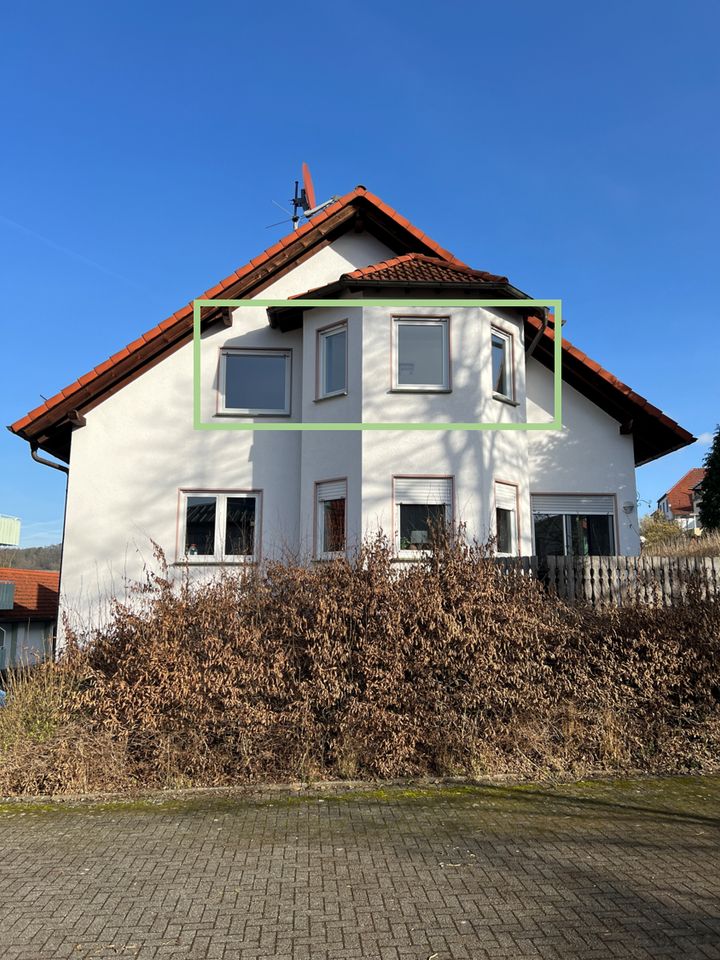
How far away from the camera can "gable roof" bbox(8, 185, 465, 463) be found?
44.3 feet

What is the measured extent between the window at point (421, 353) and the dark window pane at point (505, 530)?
103 inches

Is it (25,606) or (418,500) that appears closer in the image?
(418,500)

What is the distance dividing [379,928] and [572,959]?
1086 mm

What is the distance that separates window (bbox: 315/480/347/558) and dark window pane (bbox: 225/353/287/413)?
82.0 inches

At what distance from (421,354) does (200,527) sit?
5338 millimetres

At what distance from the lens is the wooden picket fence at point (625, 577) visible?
8289 millimetres

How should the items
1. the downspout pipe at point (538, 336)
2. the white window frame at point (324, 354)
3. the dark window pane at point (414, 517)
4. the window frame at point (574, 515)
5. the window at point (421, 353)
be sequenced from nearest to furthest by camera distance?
the dark window pane at point (414, 517) < the window at point (421, 353) < the downspout pipe at point (538, 336) < the white window frame at point (324, 354) < the window frame at point (574, 515)

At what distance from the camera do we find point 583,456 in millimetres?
14500

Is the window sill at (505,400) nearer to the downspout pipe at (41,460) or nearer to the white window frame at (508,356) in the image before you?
the white window frame at (508,356)

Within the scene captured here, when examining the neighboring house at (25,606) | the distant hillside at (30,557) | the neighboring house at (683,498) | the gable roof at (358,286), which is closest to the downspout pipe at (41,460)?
the gable roof at (358,286)

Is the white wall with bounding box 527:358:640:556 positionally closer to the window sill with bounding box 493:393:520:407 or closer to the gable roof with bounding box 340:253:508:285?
the window sill with bounding box 493:393:520:407

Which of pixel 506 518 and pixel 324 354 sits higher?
pixel 324 354

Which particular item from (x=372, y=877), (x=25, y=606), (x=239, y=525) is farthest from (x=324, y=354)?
(x=25, y=606)

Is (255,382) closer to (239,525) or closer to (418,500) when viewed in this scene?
(239,525)
